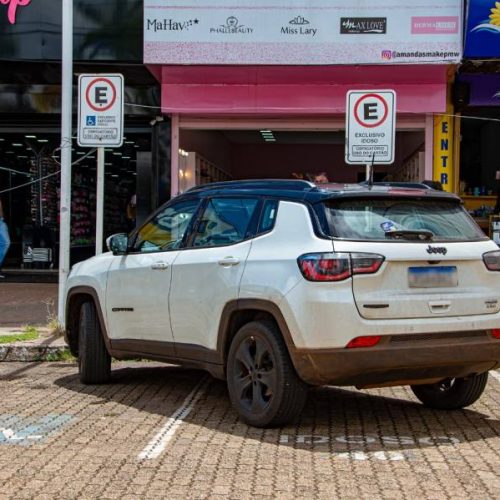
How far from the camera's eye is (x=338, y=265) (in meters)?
5.11

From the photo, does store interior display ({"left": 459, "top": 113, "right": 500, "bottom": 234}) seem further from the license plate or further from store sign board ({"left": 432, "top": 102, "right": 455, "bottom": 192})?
the license plate

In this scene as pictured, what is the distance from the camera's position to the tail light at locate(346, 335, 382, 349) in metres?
5.12

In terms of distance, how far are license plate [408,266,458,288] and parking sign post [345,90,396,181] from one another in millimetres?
3863

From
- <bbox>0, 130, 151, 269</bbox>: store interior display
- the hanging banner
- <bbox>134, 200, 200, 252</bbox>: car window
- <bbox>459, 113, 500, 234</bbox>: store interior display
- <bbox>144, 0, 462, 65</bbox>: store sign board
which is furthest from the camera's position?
<bbox>0, 130, 151, 269</bbox>: store interior display

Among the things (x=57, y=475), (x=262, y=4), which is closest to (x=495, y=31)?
(x=262, y=4)

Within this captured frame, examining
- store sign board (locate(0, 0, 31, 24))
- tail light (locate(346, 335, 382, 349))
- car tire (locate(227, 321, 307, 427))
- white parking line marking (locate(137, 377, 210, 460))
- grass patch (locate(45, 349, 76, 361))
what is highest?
store sign board (locate(0, 0, 31, 24))

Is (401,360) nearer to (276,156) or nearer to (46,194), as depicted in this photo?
(46,194)

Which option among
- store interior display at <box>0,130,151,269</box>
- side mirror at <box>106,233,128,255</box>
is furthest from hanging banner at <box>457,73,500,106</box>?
side mirror at <box>106,233,128,255</box>

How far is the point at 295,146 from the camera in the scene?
73.3 feet

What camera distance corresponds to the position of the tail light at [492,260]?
5.58m

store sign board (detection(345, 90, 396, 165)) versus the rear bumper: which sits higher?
store sign board (detection(345, 90, 396, 165))

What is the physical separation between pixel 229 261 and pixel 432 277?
4.80 feet

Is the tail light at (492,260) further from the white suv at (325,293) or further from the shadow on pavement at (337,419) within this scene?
the shadow on pavement at (337,419)

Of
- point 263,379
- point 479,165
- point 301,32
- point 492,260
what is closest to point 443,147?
point 479,165
